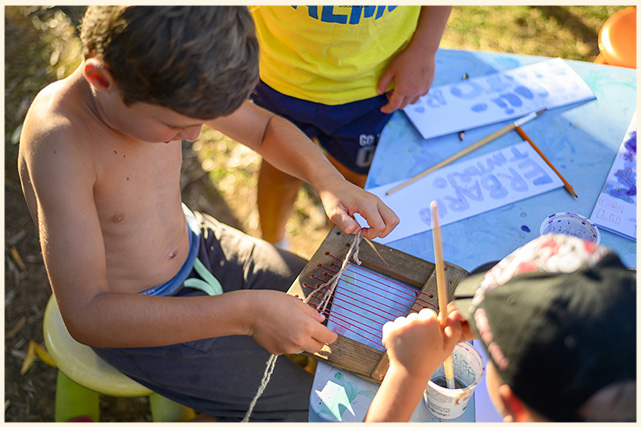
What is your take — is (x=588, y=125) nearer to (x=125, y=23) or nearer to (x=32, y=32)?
(x=125, y=23)

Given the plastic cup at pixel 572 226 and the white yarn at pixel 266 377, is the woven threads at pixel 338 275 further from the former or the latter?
the plastic cup at pixel 572 226

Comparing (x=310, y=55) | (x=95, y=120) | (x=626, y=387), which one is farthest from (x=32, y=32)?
(x=626, y=387)

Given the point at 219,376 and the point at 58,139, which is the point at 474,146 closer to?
the point at 219,376

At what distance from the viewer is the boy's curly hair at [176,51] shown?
76 cm

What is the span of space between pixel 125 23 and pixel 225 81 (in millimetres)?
158

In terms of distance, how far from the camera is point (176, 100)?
805 mm

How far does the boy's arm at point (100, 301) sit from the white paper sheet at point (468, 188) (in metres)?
0.30

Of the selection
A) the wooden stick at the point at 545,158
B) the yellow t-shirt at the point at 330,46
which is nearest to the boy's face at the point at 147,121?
the yellow t-shirt at the point at 330,46

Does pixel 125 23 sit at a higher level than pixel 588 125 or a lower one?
higher

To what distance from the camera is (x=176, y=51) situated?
0.76m

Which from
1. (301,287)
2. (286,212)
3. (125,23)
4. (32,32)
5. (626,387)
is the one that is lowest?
(286,212)

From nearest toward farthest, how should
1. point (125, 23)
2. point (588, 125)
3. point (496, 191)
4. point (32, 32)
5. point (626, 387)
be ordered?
point (626, 387)
point (125, 23)
point (496, 191)
point (588, 125)
point (32, 32)

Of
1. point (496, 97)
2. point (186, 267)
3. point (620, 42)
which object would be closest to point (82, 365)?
point (186, 267)

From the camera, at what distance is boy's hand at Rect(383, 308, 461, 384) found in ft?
2.69
